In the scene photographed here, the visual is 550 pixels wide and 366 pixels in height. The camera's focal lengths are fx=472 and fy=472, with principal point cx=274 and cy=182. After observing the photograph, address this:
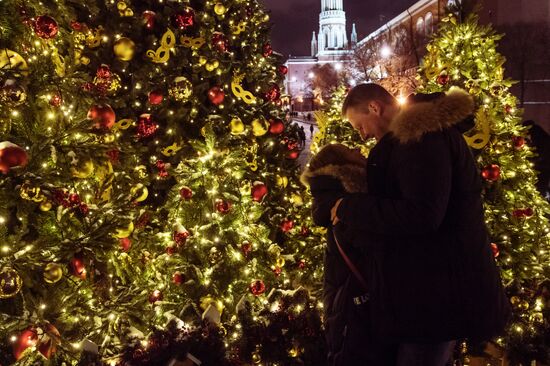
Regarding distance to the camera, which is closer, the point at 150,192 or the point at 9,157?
the point at 9,157

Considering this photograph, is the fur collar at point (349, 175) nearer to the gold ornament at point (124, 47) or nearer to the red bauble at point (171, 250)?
the red bauble at point (171, 250)

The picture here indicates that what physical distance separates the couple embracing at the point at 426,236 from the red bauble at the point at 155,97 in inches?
113

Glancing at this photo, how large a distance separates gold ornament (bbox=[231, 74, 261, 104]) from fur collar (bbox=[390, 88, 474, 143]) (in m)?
3.03

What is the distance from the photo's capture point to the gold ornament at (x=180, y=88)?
4.54 meters

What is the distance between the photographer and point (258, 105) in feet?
17.1

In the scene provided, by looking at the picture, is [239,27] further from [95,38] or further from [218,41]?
[95,38]

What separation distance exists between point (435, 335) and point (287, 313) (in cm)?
173

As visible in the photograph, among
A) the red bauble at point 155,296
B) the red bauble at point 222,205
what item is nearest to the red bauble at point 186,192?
the red bauble at point 222,205

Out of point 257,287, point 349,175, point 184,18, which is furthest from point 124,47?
point 349,175

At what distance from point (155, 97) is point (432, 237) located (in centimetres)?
329

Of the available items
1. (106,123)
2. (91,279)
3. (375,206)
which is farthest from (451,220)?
(91,279)

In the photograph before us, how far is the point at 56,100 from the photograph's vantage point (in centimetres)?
299

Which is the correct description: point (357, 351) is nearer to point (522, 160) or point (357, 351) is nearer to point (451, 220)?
point (451, 220)

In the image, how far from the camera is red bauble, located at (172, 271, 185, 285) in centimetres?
389
